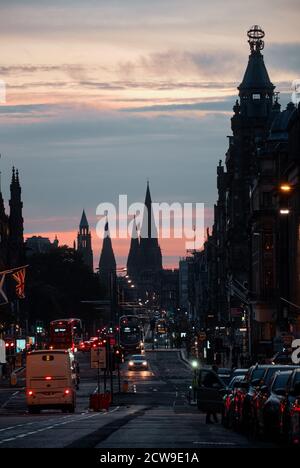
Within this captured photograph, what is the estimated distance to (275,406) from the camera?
3206 cm

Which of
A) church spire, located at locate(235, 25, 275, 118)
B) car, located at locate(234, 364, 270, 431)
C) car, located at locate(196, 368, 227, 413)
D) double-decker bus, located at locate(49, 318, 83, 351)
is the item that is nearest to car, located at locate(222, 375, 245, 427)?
car, located at locate(234, 364, 270, 431)

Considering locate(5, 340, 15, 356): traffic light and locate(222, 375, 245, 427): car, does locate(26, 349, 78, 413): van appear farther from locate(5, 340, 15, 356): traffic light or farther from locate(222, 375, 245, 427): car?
locate(5, 340, 15, 356): traffic light

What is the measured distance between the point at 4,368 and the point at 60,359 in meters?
62.9

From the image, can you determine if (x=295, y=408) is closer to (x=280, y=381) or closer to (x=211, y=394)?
(x=280, y=381)

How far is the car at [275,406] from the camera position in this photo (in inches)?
1244

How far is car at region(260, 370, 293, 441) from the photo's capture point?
31.6m

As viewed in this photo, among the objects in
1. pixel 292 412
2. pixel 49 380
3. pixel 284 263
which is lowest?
pixel 292 412

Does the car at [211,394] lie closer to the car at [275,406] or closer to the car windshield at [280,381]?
the car at [275,406]

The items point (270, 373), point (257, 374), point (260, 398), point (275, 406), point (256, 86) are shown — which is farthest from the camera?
point (256, 86)

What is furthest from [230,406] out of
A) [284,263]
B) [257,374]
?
[284,263]

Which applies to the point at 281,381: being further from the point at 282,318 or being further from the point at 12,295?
the point at 12,295

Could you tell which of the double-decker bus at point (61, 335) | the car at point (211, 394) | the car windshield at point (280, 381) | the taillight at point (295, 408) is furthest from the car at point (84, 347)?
the taillight at point (295, 408)

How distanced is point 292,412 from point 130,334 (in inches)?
5899
